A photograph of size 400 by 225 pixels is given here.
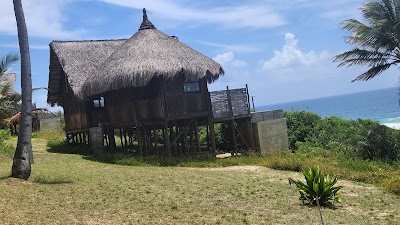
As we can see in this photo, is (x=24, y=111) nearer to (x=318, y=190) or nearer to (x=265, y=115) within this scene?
(x=318, y=190)

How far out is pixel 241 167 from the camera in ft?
56.2

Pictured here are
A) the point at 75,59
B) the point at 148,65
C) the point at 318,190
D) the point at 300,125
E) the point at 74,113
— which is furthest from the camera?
the point at 300,125

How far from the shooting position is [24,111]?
456 inches

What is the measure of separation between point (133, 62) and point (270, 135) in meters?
7.94

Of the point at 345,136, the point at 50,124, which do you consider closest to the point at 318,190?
the point at 345,136

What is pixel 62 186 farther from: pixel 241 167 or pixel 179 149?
pixel 179 149

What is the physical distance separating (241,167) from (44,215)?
10.1 m

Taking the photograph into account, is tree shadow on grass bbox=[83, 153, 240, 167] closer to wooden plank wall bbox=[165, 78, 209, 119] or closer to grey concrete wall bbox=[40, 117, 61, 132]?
wooden plank wall bbox=[165, 78, 209, 119]

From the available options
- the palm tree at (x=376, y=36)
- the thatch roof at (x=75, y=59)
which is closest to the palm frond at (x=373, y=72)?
the palm tree at (x=376, y=36)

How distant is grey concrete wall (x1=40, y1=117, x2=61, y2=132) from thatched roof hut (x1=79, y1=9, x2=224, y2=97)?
1684 centimetres

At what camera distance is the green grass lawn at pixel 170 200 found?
8.16m

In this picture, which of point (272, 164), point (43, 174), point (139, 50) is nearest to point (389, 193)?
point (272, 164)

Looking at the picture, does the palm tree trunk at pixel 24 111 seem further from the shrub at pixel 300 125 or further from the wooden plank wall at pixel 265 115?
the shrub at pixel 300 125

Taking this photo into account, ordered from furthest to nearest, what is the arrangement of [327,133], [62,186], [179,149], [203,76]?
[327,133], [179,149], [203,76], [62,186]
